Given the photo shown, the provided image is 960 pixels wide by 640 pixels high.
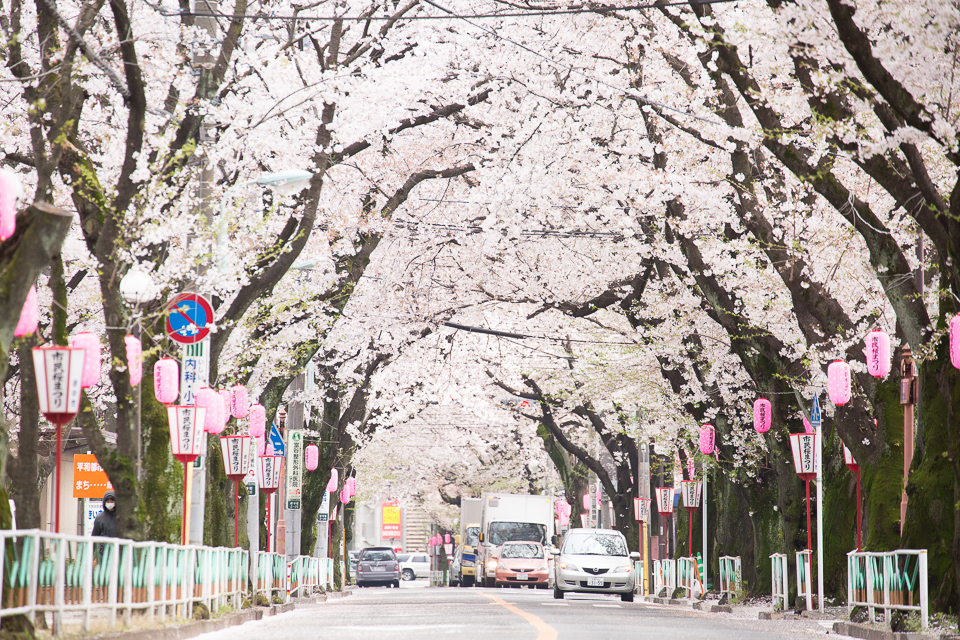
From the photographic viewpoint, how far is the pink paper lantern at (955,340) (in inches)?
477

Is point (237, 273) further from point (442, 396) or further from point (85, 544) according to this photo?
A: point (442, 396)

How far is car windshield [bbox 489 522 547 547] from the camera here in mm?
43500

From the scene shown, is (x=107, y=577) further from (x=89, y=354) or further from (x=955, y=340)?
(x=955, y=340)

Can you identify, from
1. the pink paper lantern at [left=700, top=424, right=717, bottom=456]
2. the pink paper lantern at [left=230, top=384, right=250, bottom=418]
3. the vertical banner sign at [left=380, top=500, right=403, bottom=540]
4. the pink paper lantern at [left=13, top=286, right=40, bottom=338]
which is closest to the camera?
the pink paper lantern at [left=13, top=286, right=40, bottom=338]

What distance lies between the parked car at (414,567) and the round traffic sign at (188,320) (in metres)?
61.0

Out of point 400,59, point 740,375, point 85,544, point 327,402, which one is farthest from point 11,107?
point 327,402

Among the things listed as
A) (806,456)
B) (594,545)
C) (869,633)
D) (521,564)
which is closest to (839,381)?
(806,456)

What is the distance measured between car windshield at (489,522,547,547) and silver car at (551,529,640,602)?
15.1 m

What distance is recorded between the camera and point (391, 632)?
43.8ft

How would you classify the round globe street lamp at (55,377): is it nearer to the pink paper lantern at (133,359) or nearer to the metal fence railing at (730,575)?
the pink paper lantern at (133,359)

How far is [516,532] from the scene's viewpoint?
4375cm

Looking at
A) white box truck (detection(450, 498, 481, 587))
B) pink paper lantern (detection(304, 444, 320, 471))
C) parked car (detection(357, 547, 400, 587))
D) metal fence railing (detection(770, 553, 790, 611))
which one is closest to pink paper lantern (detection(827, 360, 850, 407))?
metal fence railing (detection(770, 553, 790, 611))

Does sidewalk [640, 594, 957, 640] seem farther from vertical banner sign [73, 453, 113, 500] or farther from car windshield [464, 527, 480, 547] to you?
car windshield [464, 527, 480, 547]

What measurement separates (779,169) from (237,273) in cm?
876
